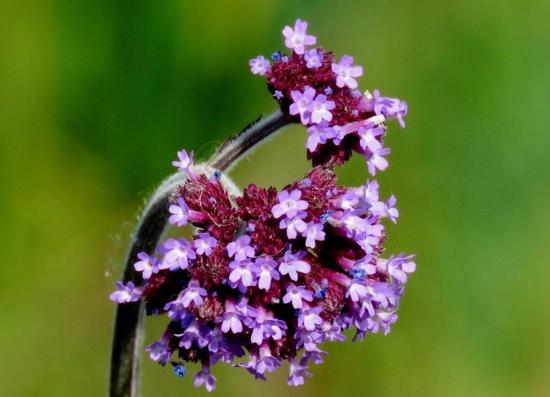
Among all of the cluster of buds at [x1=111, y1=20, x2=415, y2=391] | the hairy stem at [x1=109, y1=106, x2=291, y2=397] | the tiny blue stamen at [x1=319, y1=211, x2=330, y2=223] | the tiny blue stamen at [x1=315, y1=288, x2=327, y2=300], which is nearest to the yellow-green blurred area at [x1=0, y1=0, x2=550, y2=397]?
the hairy stem at [x1=109, y1=106, x2=291, y2=397]

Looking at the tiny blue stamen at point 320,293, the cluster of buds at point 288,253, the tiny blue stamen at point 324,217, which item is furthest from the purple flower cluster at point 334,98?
the tiny blue stamen at point 320,293

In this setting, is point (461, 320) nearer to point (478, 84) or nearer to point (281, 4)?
point (478, 84)

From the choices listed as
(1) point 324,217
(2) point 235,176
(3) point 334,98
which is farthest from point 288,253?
(2) point 235,176

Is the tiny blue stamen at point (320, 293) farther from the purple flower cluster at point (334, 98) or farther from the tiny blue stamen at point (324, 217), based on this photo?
the purple flower cluster at point (334, 98)

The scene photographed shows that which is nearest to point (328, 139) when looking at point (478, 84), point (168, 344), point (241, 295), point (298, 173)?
point (241, 295)

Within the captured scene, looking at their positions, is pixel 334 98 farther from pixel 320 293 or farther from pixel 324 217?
pixel 320 293

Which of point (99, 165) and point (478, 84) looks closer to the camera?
point (99, 165)

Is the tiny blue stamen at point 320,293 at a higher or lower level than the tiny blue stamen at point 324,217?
lower
